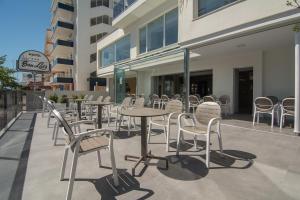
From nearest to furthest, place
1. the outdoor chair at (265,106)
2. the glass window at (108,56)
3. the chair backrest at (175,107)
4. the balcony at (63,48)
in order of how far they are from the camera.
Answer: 1. the chair backrest at (175,107)
2. the outdoor chair at (265,106)
3. the glass window at (108,56)
4. the balcony at (63,48)

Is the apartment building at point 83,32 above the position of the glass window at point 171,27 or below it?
above

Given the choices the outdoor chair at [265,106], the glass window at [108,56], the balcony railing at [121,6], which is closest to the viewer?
the outdoor chair at [265,106]

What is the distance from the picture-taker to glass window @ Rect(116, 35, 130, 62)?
15.4 m

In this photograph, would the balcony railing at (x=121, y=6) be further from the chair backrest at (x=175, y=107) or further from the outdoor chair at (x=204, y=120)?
the outdoor chair at (x=204, y=120)

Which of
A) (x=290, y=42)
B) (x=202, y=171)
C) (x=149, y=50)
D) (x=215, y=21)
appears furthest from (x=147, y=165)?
(x=149, y=50)

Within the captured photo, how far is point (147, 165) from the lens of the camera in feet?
11.1

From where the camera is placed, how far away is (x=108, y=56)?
62.3 ft

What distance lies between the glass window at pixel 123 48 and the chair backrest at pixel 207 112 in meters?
12.0

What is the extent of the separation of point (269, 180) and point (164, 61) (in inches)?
345

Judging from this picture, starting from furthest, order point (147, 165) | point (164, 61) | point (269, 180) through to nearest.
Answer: point (164, 61)
point (147, 165)
point (269, 180)

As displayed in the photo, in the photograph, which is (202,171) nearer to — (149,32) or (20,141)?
(20,141)

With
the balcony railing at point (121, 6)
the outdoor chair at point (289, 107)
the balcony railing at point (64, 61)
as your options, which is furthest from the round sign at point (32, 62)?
the balcony railing at point (64, 61)

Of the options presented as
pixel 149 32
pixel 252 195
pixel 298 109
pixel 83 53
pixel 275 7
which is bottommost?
pixel 252 195

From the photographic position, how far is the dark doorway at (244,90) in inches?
368
